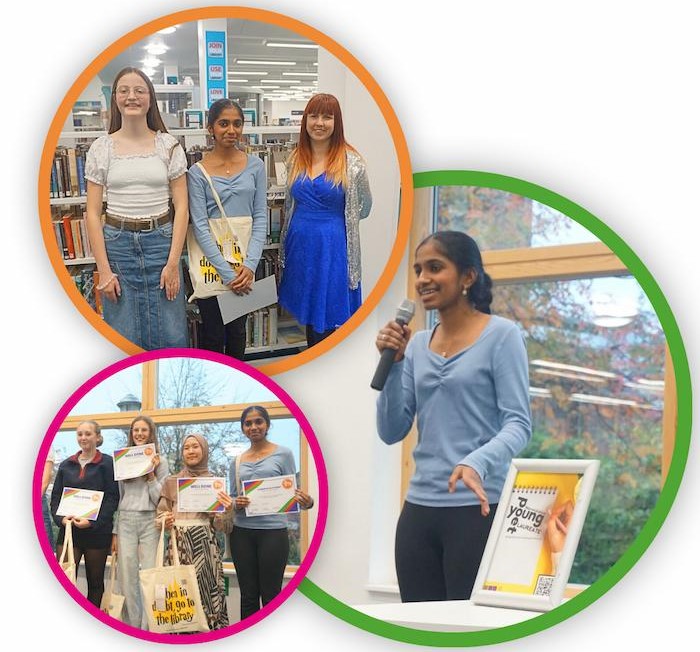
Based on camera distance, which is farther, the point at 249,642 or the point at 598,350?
the point at 249,642

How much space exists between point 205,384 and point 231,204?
33 centimetres

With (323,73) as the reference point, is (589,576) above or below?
below

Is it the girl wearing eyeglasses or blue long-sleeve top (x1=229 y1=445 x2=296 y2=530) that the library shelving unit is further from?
blue long-sleeve top (x1=229 y1=445 x2=296 y2=530)

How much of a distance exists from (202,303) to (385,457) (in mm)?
435

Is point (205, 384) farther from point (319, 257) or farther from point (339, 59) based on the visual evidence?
point (339, 59)

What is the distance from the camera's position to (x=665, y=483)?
1477 mm

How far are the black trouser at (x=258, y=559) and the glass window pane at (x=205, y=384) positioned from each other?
0.79 feet

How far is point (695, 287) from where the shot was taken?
150 cm

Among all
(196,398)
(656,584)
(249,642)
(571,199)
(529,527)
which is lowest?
(249,642)

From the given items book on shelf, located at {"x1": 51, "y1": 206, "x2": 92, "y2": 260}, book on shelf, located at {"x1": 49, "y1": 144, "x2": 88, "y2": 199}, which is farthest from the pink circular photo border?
book on shelf, located at {"x1": 49, "y1": 144, "x2": 88, "y2": 199}

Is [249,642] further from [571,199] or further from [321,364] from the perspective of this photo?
[571,199]

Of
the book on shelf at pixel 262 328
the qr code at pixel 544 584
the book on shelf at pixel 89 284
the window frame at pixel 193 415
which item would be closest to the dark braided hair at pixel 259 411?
the window frame at pixel 193 415

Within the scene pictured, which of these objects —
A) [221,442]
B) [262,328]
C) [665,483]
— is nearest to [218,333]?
[262,328]

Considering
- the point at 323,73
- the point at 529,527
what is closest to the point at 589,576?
the point at 529,527
